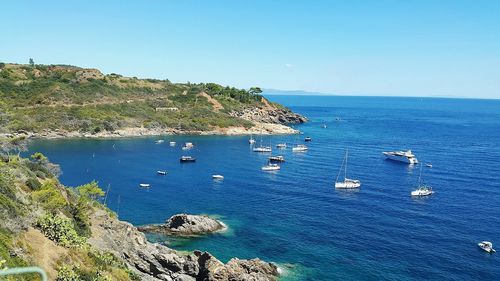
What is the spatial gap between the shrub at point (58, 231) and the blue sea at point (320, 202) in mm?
26920

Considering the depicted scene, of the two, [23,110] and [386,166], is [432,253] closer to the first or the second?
[386,166]

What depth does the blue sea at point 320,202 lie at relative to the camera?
200 feet

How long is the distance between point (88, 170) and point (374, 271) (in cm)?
8203

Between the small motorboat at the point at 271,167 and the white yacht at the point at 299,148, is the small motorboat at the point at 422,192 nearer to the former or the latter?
the small motorboat at the point at 271,167

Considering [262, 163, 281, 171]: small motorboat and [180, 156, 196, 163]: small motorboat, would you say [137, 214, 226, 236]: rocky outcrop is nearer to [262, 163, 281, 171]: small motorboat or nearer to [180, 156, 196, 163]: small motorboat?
[262, 163, 281, 171]: small motorboat

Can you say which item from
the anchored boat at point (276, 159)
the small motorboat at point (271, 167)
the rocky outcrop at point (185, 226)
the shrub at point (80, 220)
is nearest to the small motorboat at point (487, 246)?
the rocky outcrop at point (185, 226)

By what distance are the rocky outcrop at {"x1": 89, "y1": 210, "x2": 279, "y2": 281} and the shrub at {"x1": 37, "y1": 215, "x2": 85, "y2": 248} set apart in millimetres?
8250

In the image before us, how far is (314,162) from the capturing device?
13200 centimetres

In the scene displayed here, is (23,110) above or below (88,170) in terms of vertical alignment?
above

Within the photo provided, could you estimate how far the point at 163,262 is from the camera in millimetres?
51781

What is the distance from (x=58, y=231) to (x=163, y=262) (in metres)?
17.3

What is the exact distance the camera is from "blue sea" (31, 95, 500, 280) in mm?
61000

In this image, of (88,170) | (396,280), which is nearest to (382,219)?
(396,280)

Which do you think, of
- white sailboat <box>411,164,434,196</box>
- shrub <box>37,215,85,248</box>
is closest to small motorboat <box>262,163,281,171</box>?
white sailboat <box>411,164,434,196</box>
